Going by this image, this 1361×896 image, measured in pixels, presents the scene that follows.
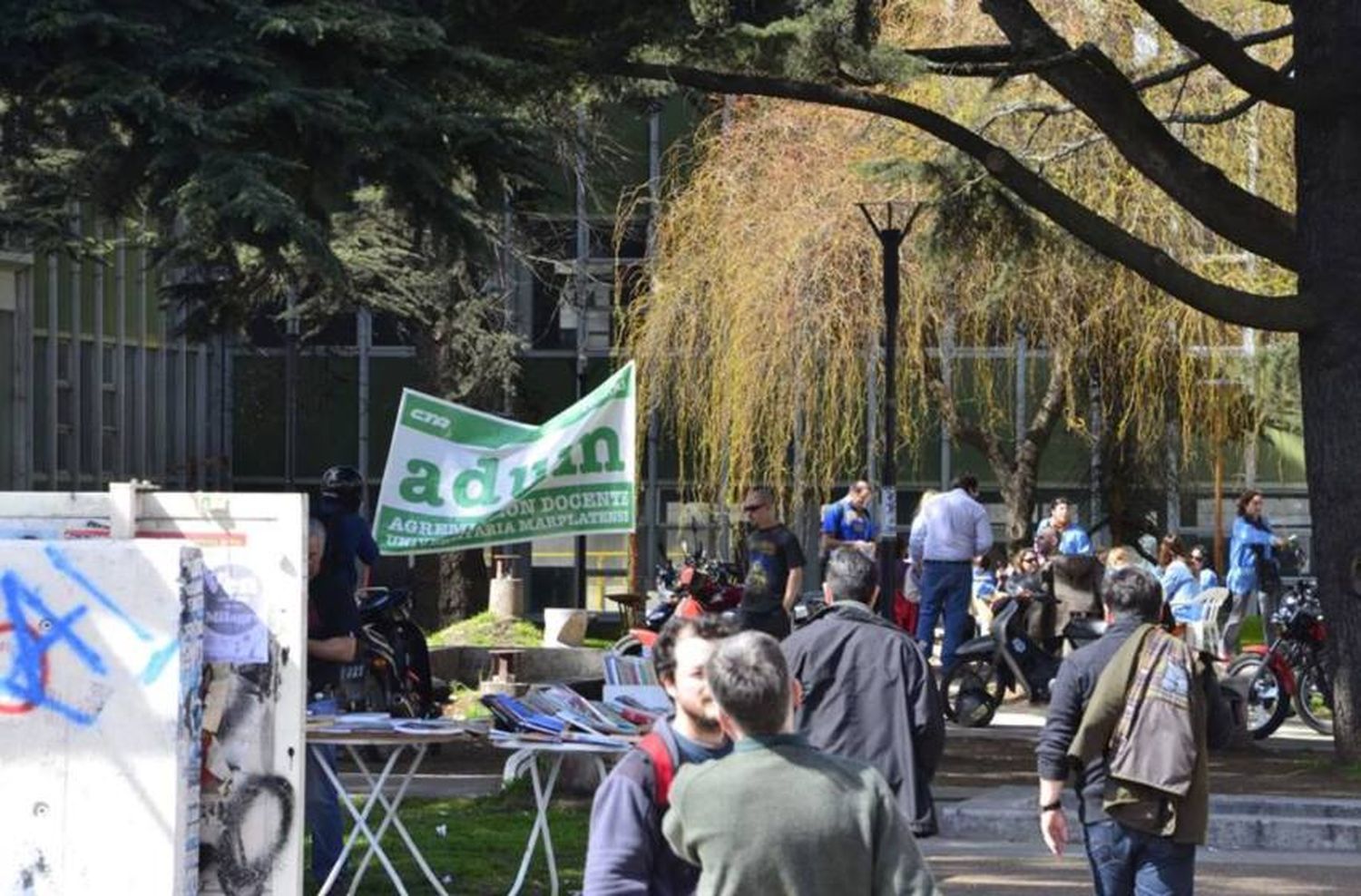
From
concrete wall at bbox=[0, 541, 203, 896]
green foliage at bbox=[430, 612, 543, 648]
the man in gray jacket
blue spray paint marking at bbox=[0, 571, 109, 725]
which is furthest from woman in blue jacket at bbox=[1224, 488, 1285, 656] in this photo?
blue spray paint marking at bbox=[0, 571, 109, 725]

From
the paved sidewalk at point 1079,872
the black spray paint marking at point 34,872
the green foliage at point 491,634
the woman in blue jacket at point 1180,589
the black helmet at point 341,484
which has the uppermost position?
the black helmet at point 341,484

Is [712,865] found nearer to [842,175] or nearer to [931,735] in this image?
[931,735]

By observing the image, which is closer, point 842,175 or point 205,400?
A: point 842,175

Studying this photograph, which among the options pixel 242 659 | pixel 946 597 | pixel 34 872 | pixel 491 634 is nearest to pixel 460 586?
pixel 491 634

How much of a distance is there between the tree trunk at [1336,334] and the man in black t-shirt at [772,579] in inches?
128

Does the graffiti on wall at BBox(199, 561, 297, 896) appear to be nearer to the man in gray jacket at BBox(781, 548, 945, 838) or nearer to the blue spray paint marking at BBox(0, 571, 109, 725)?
the blue spray paint marking at BBox(0, 571, 109, 725)

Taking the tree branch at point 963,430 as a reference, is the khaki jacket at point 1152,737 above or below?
below

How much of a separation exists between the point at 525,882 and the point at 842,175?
1688 centimetres

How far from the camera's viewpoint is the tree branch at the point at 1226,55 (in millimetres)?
18000

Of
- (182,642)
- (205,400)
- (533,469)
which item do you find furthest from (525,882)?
(205,400)

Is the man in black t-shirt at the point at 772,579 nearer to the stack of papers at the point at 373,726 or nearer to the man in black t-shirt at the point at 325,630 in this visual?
the man in black t-shirt at the point at 325,630

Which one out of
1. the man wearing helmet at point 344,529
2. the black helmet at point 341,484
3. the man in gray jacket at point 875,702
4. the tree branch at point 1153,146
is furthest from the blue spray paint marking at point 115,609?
the tree branch at point 1153,146

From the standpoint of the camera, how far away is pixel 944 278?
24.8 meters

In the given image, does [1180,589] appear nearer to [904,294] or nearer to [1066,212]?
[904,294]
